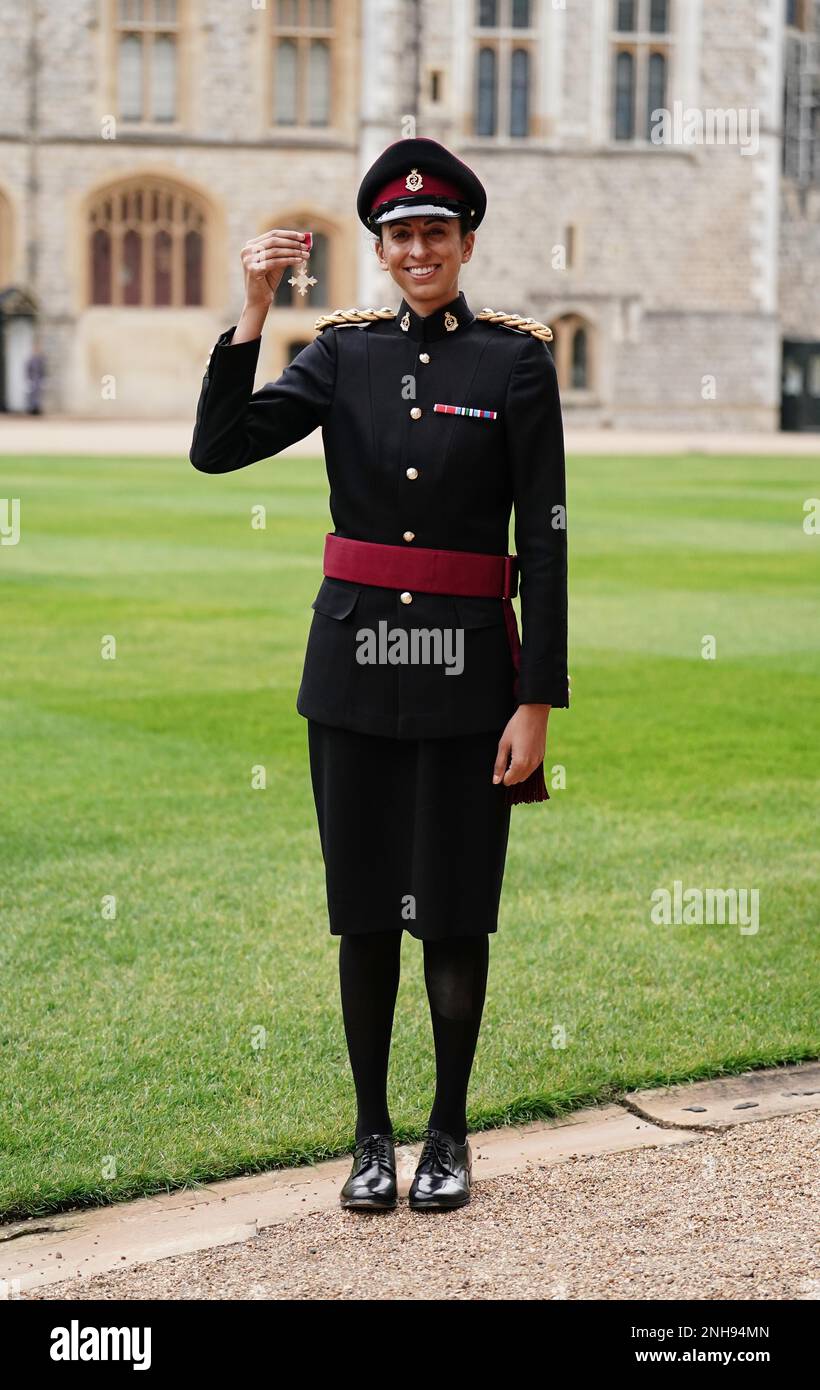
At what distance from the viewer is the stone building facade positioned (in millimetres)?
40812

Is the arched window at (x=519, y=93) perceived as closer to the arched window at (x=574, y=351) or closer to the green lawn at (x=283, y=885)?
the arched window at (x=574, y=351)

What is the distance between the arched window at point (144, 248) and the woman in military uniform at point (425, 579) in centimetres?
3864

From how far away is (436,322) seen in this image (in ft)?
12.3

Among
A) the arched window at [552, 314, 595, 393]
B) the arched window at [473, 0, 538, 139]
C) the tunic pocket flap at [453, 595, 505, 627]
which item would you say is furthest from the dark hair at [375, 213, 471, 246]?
the arched window at [473, 0, 538, 139]

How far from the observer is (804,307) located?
148ft

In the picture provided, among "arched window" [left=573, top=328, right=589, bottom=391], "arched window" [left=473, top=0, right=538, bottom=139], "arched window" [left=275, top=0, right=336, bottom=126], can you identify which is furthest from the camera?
"arched window" [left=573, top=328, right=589, bottom=391]

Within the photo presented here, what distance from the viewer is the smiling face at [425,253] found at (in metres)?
3.64

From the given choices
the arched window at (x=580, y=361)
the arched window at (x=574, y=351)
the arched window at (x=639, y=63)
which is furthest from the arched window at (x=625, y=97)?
the arched window at (x=580, y=361)

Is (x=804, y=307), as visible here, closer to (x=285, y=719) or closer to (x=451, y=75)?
(x=451, y=75)

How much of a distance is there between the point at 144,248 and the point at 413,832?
39291mm

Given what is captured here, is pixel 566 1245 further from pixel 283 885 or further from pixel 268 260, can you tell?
pixel 283 885

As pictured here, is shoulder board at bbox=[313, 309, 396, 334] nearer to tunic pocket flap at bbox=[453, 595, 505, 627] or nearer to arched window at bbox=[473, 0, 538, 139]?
tunic pocket flap at bbox=[453, 595, 505, 627]

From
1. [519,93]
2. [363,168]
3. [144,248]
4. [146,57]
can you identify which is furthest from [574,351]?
[146,57]

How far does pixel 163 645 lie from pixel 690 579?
15.2ft
